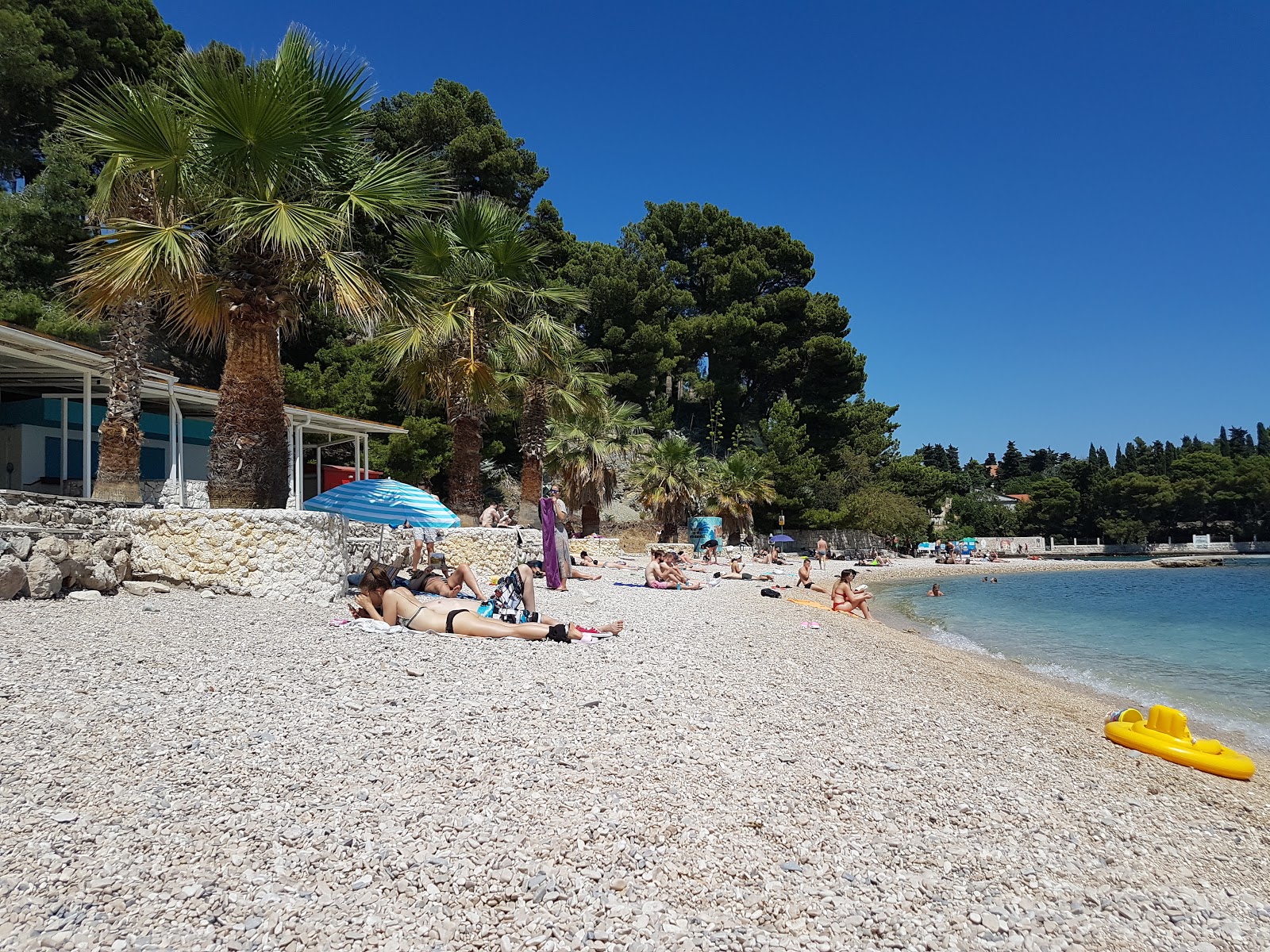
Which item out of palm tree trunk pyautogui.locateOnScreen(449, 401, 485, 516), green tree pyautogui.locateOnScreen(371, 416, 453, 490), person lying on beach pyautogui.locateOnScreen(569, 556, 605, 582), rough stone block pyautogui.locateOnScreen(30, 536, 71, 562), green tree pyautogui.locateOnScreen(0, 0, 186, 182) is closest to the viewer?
rough stone block pyautogui.locateOnScreen(30, 536, 71, 562)

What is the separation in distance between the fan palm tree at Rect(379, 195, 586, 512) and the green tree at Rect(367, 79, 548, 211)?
1828 centimetres

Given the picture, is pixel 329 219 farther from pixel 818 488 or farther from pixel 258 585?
pixel 818 488

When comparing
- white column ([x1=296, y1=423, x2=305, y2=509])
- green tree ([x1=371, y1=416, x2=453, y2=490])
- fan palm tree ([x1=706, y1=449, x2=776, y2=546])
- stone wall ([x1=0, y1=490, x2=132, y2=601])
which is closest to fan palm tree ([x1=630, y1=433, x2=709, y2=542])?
fan palm tree ([x1=706, y1=449, x2=776, y2=546])

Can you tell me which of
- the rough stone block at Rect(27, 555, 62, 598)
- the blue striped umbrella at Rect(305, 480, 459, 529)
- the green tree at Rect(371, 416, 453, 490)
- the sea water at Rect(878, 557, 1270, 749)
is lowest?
the sea water at Rect(878, 557, 1270, 749)

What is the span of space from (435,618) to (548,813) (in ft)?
12.5

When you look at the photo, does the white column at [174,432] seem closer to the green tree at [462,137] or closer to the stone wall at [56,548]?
the stone wall at [56,548]

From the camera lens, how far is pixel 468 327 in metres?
14.2

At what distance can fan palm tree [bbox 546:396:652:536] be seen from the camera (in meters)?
27.1

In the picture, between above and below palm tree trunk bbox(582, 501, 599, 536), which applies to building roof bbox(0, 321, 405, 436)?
above

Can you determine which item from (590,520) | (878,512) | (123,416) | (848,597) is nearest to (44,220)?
(123,416)

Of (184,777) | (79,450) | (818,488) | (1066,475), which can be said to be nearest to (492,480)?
(79,450)

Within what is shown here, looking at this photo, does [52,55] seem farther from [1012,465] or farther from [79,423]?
[1012,465]

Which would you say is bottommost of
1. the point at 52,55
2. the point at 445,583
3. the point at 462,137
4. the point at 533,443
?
the point at 445,583

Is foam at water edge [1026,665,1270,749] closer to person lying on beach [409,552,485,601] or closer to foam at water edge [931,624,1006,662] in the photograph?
foam at water edge [931,624,1006,662]
